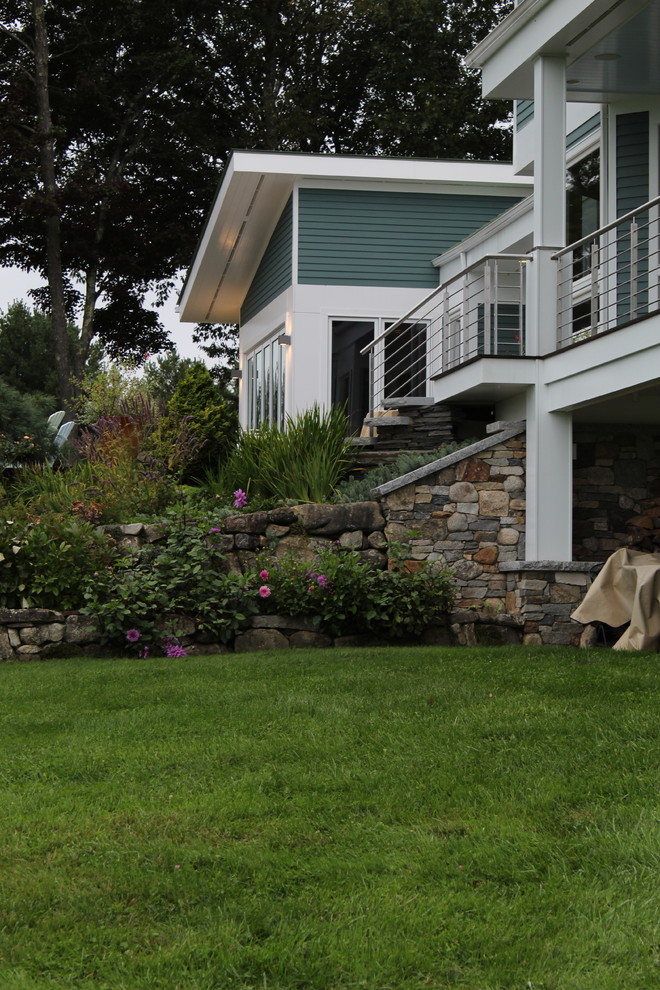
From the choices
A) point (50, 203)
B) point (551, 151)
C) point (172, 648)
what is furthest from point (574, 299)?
point (50, 203)

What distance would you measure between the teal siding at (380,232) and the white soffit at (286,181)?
178 mm

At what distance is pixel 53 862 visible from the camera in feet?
12.3

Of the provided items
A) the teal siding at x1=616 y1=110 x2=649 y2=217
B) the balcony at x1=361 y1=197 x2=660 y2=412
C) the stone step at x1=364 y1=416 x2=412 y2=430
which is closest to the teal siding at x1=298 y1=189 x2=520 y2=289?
the balcony at x1=361 y1=197 x2=660 y2=412

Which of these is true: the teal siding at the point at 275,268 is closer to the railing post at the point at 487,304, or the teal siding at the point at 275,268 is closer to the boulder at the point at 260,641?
the railing post at the point at 487,304

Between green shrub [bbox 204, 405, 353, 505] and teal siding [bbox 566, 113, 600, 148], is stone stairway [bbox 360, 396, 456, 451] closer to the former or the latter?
green shrub [bbox 204, 405, 353, 505]

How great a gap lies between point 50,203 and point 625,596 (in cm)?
1583

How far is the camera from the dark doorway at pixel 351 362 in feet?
48.2

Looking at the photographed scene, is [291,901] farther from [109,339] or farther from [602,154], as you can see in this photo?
[109,339]

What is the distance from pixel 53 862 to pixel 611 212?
8.97 metres

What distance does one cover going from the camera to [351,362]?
14.8 m

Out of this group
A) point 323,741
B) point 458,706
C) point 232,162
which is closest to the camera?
point 323,741

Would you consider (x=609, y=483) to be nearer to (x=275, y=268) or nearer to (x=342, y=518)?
(x=342, y=518)

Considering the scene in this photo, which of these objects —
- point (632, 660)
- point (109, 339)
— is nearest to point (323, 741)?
point (632, 660)

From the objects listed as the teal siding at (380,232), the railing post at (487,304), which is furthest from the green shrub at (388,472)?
the teal siding at (380,232)
